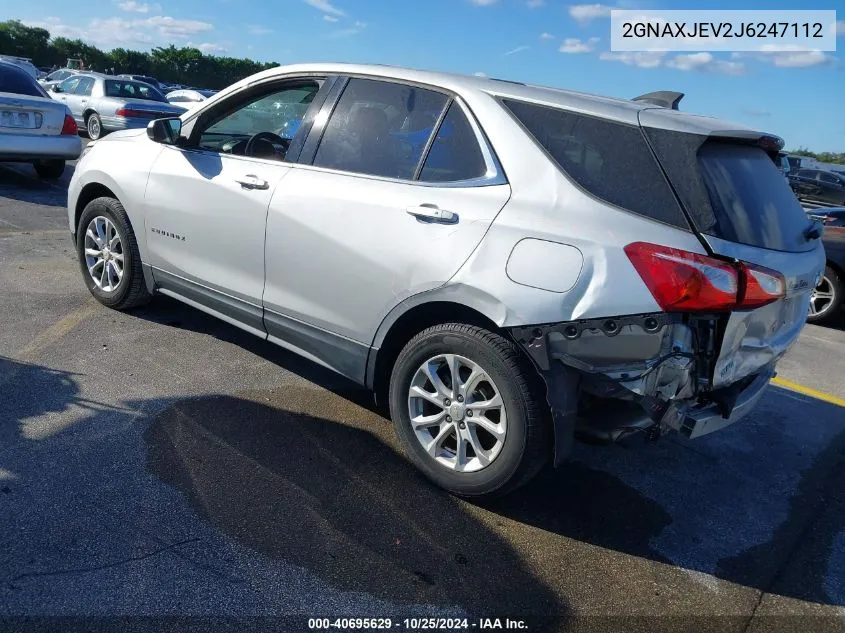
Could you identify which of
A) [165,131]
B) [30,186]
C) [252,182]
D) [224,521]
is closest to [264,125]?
[165,131]

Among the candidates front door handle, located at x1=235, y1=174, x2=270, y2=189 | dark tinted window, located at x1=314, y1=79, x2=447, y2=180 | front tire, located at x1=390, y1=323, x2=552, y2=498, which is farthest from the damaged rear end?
front door handle, located at x1=235, y1=174, x2=270, y2=189

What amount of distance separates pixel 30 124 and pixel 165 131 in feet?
20.2

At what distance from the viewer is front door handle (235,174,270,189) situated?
3.80 metres

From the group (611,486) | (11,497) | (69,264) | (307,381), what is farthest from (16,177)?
(611,486)

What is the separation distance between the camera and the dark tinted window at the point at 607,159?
108 inches

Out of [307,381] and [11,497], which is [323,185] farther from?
[11,497]

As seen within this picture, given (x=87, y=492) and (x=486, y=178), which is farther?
(x=486, y=178)

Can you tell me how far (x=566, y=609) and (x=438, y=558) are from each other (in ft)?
1.69

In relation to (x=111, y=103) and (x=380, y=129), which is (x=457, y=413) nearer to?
(x=380, y=129)

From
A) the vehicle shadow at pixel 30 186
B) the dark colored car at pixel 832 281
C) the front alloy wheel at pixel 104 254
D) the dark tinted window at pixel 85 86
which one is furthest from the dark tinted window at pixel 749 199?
the dark tinted window at pixel 85 86

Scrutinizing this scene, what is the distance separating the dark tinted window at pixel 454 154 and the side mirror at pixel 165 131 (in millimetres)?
1952

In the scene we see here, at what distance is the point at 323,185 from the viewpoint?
3.56 meters

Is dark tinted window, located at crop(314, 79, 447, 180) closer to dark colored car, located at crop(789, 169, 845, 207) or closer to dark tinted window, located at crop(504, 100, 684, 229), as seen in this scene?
dark tinted window, located at crop(504, 100, 684, 229)

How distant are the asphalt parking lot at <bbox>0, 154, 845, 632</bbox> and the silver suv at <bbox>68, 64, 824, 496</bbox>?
0.35 m
